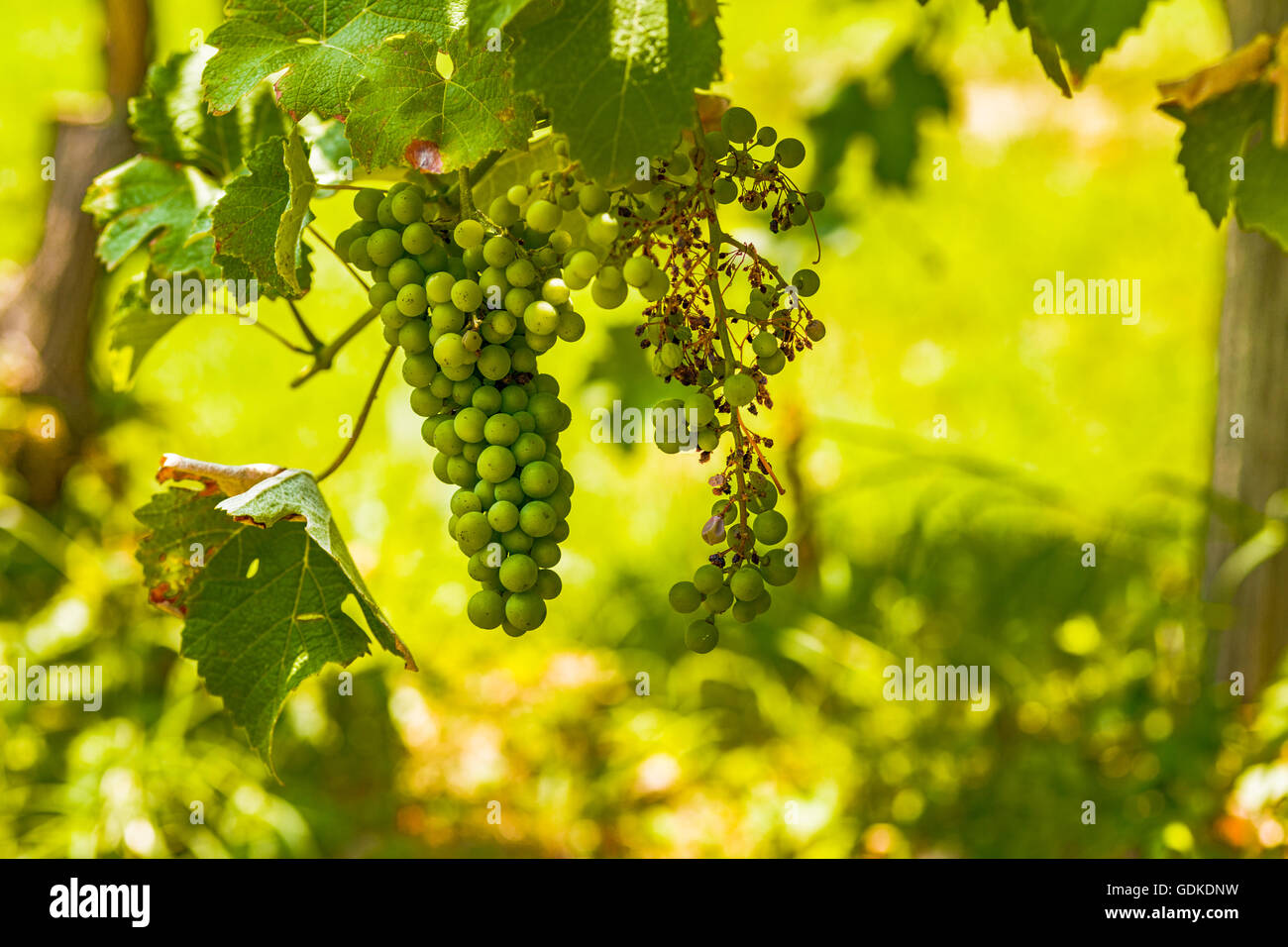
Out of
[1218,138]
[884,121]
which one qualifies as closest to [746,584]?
[1218,138]

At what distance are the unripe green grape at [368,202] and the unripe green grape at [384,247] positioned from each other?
21 mm

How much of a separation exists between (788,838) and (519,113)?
2.08 metres

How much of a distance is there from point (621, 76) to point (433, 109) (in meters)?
0.13

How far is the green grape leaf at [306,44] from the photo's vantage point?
2.14ft

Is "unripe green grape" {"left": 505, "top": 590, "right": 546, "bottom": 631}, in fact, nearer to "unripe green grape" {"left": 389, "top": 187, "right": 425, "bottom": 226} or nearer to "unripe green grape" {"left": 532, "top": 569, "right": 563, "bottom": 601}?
"unripe green grape" {"left": 532, "top": 569, "right": 563, "bottom": 601}

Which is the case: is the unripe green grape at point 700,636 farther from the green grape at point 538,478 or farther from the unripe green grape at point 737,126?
the unripe green grape at point 737,126

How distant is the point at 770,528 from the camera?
0.71 metres

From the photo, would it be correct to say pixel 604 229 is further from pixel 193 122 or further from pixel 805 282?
pixel 193 122

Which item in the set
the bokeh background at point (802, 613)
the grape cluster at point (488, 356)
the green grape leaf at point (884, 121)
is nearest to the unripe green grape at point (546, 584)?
the grape cluster at point (488, 356)

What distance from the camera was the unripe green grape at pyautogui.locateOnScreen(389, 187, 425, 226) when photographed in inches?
26.4

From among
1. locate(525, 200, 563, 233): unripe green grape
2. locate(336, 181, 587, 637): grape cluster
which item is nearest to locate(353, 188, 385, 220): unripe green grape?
locate(336, 181, 587, 637): grape cluster

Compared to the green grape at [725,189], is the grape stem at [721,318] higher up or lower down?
lower down

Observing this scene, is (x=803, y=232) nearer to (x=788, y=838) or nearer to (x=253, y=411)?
(x=788, y=838)
